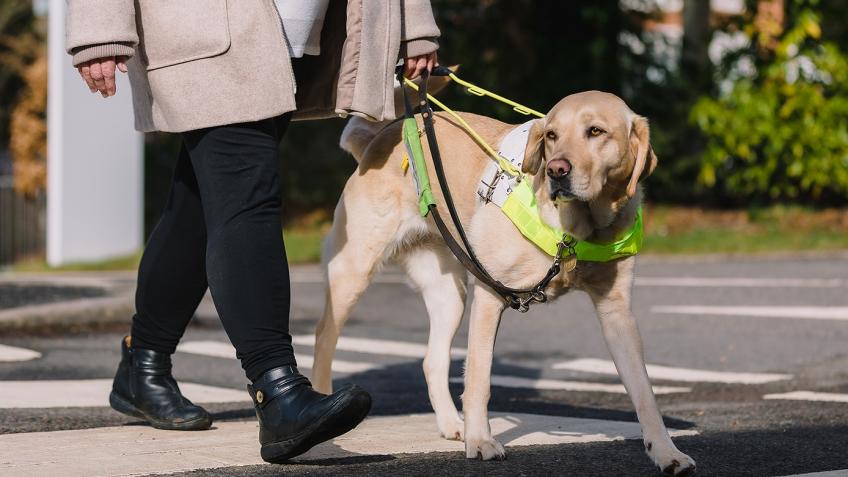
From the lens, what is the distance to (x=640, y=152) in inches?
156

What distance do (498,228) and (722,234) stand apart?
10929 millimetres

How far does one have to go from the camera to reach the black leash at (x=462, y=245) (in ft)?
13.4

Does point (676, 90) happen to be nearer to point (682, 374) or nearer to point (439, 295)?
point (682, 374)

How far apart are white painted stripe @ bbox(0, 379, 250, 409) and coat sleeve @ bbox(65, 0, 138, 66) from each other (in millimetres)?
1821

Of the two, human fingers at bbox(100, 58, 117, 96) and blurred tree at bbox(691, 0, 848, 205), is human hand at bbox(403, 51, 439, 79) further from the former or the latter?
blurred tree at bbox(691, 0, 848, 205)

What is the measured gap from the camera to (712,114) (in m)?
15.6

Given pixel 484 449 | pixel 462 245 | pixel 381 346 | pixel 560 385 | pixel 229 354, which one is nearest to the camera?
pixel 484 449

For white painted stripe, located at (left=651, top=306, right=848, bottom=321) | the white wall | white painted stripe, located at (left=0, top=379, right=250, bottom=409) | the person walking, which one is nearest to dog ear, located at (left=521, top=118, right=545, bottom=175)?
the person walking

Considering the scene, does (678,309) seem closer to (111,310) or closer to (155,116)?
(111,310)

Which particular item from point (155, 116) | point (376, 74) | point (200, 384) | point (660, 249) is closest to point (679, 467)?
point (376, 74)

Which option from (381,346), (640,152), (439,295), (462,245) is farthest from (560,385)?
(640,152)

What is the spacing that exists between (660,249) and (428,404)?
8740 millimetres

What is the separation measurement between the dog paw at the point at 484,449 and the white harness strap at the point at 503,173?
0.78 m

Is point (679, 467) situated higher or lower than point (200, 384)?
higher
